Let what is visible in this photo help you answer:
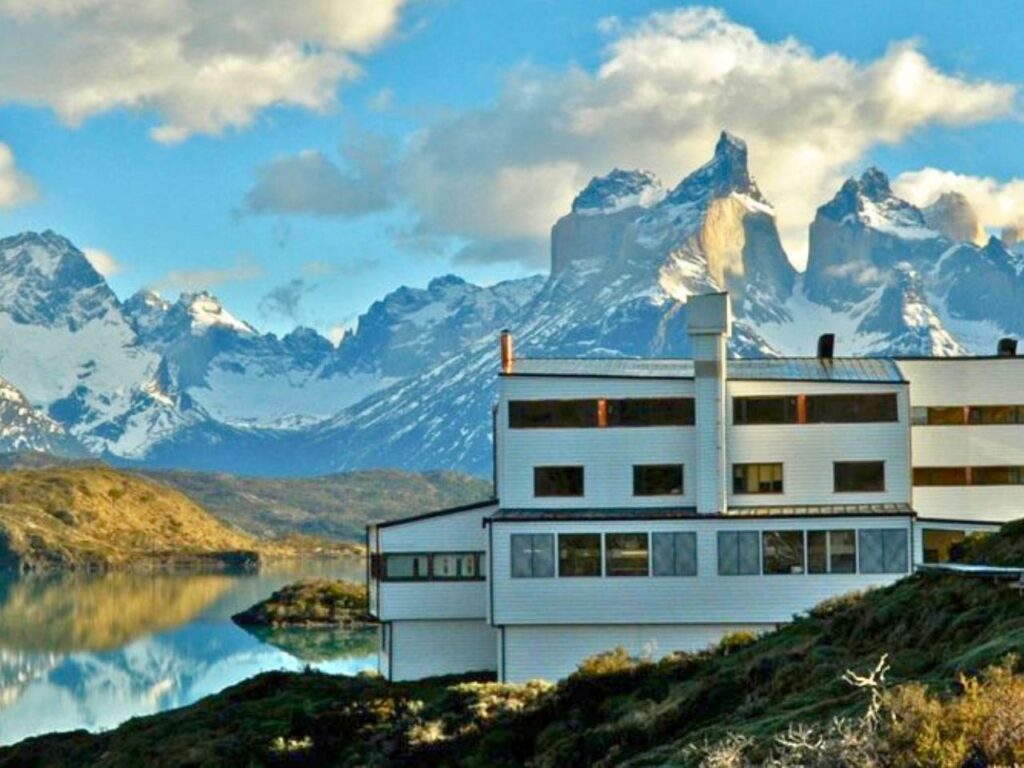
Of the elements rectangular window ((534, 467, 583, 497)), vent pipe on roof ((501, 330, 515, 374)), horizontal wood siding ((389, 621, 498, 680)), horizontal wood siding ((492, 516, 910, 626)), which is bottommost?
horizontal wood siding ((389, 621, 498, 680))

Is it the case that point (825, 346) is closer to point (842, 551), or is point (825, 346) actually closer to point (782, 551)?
point (842, 551)

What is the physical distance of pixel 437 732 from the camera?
2961 centimetres

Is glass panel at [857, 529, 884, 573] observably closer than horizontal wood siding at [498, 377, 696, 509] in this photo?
Yes

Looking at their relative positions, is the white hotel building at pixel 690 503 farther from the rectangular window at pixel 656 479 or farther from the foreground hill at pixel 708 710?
the foreground hill at pixel 708 710

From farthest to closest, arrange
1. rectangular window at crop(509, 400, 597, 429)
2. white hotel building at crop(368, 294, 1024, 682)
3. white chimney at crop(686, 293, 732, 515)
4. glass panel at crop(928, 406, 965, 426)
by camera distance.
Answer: glass panel at crop(928, 406, 965, 426), rectangular window at crop(509, 400, 597, 429), white chimney at crop(686, 293, 732, 515), white hotel building at crop(368, 294, 1024, 682)

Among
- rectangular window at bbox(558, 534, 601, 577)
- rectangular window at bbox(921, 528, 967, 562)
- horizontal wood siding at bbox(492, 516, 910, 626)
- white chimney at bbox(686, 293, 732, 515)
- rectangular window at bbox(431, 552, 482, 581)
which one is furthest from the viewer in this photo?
rectangular window at bbox(431, 552, 482, 581)

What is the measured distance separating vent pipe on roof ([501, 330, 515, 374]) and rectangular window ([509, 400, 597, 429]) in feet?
5.03

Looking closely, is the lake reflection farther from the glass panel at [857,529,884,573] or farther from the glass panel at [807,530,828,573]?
the glass panel at [857,529,884,573]

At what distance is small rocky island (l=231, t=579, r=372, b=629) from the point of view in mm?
123125

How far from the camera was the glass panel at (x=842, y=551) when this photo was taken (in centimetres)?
4341

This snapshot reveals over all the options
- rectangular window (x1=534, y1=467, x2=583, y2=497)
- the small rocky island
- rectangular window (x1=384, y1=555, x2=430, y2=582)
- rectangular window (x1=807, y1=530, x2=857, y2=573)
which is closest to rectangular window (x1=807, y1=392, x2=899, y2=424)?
rectangular window (x1=807, y1=530, x2=857, y2=573)

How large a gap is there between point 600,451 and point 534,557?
12.4ft

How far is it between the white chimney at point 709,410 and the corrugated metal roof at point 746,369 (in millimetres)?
771

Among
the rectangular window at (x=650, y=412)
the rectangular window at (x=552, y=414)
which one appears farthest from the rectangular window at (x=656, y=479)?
the rectangular window at (x=552, y=414)
